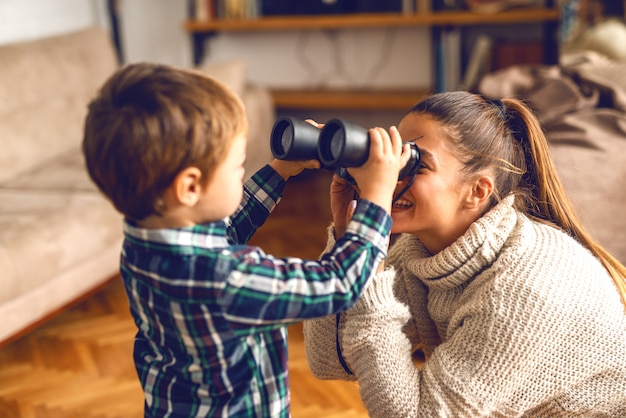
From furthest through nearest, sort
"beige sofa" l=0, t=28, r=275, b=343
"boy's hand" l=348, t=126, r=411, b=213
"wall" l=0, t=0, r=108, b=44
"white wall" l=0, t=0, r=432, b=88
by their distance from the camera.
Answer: "white wall" l=0, t=0, r=432, b=88
"wall" l=0, t=0, r=108, b=44
"beige sofa" l=0, t=28, r=275, b=343
"boy's hand" l=348, t=126, r=411, b=213

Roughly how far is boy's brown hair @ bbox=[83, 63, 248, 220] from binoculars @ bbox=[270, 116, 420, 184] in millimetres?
124

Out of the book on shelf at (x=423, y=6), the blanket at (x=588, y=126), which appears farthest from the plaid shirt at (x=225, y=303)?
the book on shelf at (x=423, y=6)

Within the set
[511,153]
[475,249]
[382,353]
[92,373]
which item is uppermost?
[511,153]

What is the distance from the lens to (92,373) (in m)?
2.31

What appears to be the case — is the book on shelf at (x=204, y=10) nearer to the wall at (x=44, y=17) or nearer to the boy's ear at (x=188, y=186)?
the wall at (x=44, y=17)

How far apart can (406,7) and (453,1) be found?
0.74ft

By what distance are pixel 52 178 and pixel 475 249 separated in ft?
6.72

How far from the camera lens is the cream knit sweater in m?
1.09

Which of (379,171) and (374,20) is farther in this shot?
(374,20)

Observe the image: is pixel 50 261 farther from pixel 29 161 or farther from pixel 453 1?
pixel 453 1

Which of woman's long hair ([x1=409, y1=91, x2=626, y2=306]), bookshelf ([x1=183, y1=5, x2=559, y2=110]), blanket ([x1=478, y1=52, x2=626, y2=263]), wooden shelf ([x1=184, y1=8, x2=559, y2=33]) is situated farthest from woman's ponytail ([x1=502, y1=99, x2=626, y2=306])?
wooden shelf ([x1=184, y1=8, x2=559, y2=33])

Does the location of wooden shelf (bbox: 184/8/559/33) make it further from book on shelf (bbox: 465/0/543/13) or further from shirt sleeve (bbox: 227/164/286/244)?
shirt sleeve (bbox: 227/164/286/244)

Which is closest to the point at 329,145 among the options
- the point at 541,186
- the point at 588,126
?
the point at 541,186

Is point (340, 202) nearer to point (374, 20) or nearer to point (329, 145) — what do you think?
point (329, 145)
